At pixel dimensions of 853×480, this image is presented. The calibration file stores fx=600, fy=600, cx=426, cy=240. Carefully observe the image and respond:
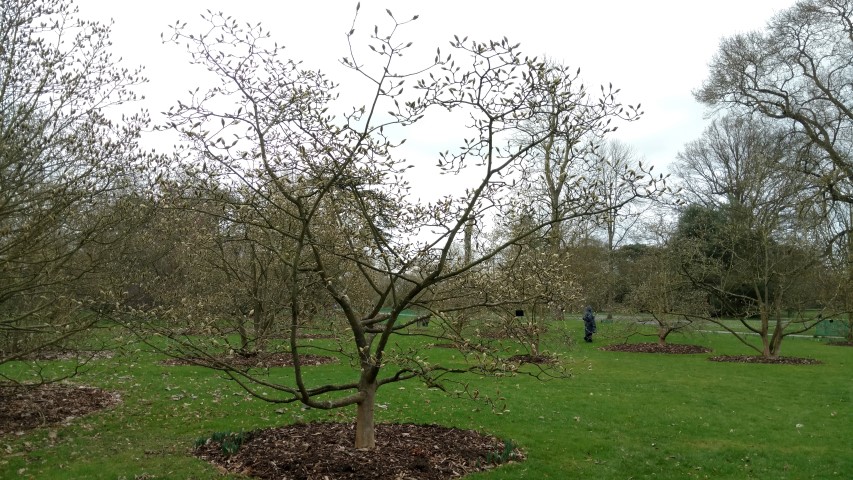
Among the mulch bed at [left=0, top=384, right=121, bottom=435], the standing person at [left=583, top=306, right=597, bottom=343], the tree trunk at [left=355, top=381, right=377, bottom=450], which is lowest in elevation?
the mulch bed at [left=0, top=384, right=121, bottom=435]

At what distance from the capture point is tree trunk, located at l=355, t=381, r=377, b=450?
643cm

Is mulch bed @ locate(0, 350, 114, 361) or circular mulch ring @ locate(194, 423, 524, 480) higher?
mulch bed @ locate(0, 350, 114, 361)

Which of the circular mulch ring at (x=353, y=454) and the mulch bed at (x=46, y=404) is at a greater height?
the circular mulch ring at (x=353, y=454)

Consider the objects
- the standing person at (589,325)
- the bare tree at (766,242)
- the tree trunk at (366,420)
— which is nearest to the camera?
the tree trunk at (366,420)

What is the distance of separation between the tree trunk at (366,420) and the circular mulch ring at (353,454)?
0.12 meters

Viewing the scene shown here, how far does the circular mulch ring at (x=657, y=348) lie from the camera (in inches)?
802

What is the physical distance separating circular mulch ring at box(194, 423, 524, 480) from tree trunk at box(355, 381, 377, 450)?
123mm

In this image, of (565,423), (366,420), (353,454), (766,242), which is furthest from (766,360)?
(353,454)

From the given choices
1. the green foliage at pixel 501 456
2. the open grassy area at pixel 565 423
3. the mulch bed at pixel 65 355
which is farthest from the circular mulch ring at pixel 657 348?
the mulch bed at pixel 65 355

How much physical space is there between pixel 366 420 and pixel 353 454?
14.7 inches

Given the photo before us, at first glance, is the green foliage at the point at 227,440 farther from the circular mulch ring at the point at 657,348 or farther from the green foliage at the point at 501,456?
the circular mulch ring at the point at 657,348

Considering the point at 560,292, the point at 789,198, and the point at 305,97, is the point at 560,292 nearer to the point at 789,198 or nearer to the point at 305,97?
the point at 305,97

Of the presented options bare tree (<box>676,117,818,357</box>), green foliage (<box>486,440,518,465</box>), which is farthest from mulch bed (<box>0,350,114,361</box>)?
bare tree (<box>676,117,818,357</box>)

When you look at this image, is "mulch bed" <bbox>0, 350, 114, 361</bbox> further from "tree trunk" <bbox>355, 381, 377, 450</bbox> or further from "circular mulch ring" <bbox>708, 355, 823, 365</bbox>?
"circular mulch ring" <bbox>708, 355, 823, 365</bbox>
